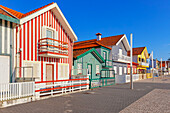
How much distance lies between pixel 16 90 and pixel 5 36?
3.77 m

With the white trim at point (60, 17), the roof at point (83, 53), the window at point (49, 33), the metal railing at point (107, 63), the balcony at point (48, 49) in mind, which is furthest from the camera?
the metal railing at point (107, 63)

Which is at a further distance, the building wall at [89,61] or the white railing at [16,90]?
the building wall at [89,61]

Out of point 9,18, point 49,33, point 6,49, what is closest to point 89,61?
point 49,33

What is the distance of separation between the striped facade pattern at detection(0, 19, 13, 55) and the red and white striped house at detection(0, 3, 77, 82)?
1.35ft

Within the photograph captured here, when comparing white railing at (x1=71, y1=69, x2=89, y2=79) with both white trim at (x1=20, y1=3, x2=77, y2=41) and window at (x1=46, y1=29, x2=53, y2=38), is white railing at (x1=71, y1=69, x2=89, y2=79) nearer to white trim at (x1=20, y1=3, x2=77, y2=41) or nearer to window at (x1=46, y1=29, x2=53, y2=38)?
white trim at (x1=20, y1=3, x2=77, y2=41)

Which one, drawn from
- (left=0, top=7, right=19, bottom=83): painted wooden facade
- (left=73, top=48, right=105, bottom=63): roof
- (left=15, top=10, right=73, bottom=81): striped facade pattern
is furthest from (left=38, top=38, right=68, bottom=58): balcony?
(left=73, top=48, right=105, bottom=63): roof

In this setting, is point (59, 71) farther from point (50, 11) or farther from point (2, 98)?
point (2, 98)

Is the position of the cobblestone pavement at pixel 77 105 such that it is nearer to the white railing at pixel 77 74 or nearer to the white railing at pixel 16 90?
the white railing at pixel 16 90

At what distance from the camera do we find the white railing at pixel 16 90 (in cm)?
851

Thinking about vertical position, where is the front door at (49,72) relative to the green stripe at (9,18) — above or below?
below

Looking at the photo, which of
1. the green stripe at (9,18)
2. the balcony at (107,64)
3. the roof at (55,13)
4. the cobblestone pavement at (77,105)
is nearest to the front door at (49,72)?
the cobblestone pavement at (77,105)

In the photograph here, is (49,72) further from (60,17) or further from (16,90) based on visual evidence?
(60,17)

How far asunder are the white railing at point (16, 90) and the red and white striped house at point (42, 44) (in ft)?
3.56

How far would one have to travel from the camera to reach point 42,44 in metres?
13.4
